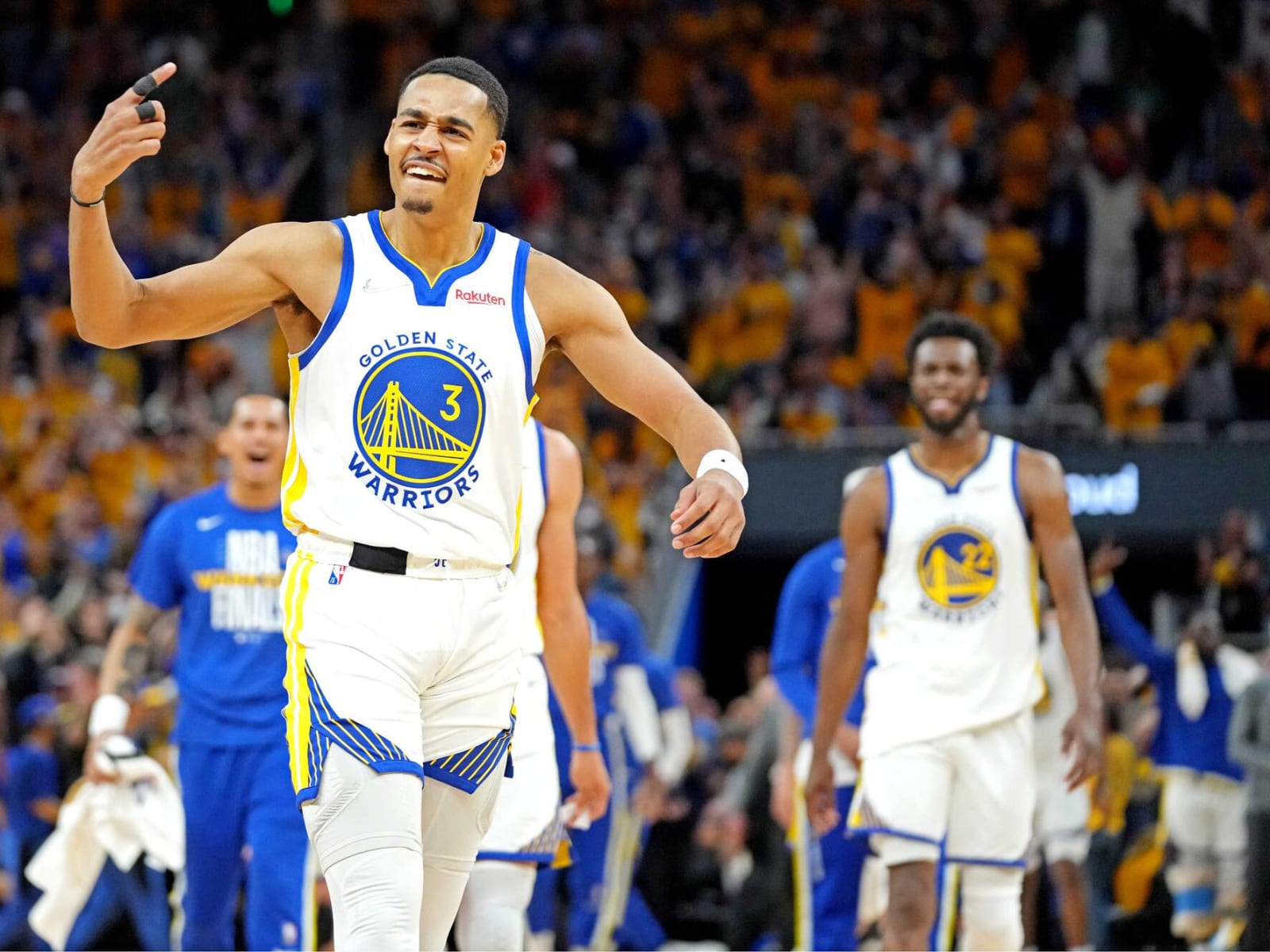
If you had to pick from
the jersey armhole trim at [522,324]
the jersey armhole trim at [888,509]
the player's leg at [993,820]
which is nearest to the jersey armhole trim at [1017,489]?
the jersey armhole trim at [888,509]

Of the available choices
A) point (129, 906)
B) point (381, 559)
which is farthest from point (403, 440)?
point (129, 906)

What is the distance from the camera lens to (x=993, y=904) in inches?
285

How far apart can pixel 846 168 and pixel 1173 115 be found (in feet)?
11.0

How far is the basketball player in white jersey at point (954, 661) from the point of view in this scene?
23.2 ft

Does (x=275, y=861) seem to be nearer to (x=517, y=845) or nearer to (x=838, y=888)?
(x=517, y=845)

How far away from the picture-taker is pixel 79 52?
21.6m

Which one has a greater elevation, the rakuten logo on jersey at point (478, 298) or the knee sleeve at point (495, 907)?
the rakuten logo on jersey at point (478, 298)

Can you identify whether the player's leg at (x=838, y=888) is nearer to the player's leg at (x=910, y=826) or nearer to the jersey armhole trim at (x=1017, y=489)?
the player's leg at (x=910, y=826)

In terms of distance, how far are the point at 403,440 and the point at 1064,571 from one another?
336 cm

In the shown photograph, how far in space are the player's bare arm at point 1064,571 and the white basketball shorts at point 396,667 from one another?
304 centimetres

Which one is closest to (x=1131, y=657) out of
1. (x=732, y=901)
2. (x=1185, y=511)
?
(x=1185, y=511)

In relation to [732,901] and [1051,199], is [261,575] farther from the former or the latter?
[1051,199]

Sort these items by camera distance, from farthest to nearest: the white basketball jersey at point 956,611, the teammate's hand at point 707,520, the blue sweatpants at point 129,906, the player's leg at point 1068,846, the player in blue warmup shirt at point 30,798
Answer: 1. the player in blue warmup shirt at point 30,798
2. the player's leg at point 1068,846
3. the blue sweatpants at point 129,906
4. the white basketball jersey at point 956,611
5. the teammate's hand at point 707,520

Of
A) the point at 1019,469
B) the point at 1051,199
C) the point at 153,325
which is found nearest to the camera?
the point at 153,325
